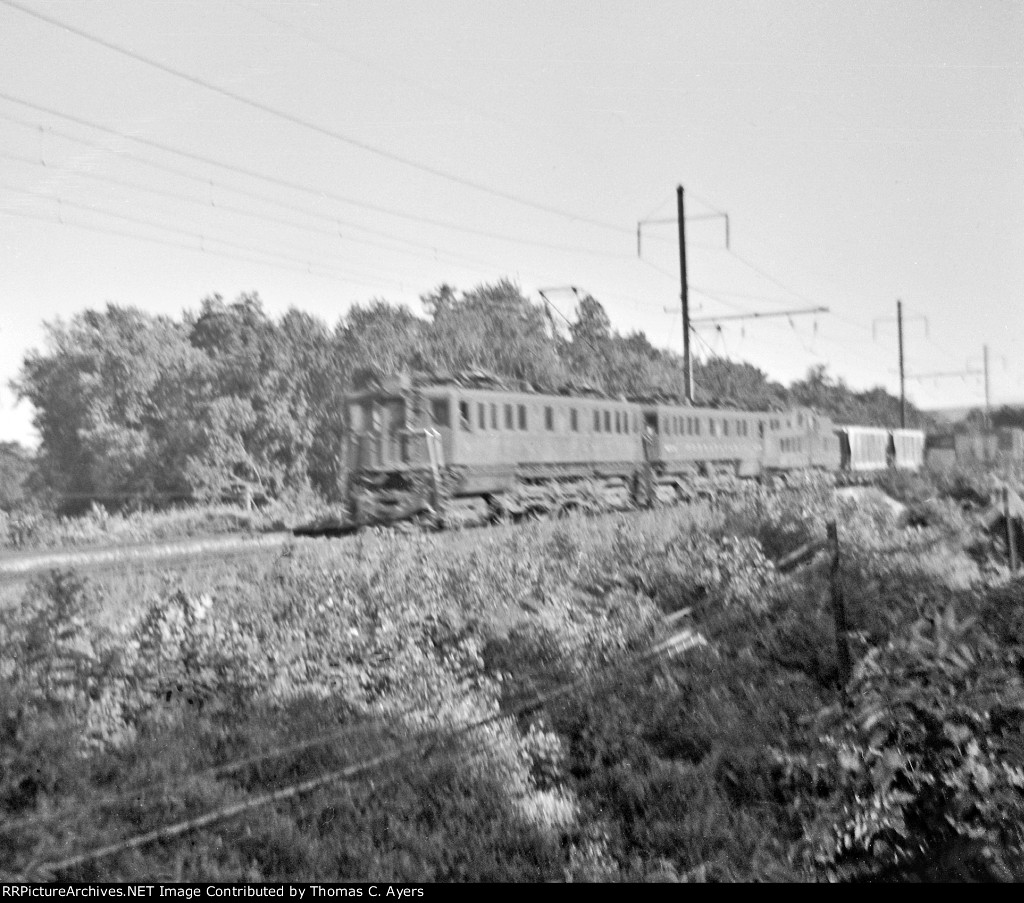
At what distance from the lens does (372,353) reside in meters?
23.0

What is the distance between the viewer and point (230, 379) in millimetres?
24703

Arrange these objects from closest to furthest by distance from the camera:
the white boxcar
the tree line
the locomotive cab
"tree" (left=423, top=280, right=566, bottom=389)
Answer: the locomotive cab < the tree line < "tree" (left=423, top=280, right=566, bottom=389) < the white boxcar

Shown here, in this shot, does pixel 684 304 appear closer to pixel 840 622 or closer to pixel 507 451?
pixel 507 451

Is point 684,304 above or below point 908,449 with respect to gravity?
above

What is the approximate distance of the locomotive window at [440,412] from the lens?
16281 mm

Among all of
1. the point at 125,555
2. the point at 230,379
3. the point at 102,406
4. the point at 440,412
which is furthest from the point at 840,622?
the point at 102,406

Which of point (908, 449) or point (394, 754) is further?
point (908, 449)

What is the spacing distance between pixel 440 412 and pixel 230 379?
1035 cm

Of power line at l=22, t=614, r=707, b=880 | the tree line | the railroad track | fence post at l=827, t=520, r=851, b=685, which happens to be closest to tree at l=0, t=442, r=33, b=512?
the tree line

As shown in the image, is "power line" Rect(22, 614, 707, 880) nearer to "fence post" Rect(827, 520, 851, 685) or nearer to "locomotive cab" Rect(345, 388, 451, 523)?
"fence post" Rect(827, 520, 851, 685)

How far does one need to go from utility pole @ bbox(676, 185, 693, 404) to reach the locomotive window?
28.3ft

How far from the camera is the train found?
16.1 metres
